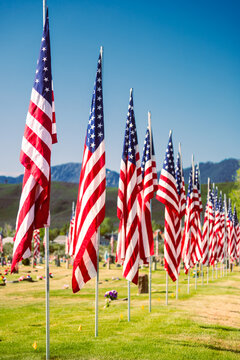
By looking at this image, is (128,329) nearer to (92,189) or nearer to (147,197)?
(147,197)

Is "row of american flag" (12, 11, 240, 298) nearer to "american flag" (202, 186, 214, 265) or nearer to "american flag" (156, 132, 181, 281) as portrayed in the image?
"american flag" (156, 132, 181, 281)

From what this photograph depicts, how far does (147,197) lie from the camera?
15.0 m

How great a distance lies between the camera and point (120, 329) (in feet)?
41.8

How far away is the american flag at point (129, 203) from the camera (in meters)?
13.1

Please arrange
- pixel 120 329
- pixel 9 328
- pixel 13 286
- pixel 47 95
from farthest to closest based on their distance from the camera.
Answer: pixel 13 286, pixel 9 328, pixel 120 329, pixel 47 95

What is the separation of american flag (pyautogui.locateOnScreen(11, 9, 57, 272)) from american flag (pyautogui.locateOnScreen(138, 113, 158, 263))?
628cm

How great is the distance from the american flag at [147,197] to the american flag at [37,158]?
6.28 metres

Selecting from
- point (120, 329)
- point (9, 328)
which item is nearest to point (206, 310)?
point (120, 329)

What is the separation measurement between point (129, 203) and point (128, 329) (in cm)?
370

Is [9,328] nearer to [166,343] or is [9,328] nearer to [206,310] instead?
[166,343]

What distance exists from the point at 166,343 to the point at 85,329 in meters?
3.02

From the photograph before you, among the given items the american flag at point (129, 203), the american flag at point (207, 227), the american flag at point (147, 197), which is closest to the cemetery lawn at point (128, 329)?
the american flag at point (129, 203)

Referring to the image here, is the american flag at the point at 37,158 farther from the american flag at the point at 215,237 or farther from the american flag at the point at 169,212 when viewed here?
the american flag at the point at 215,237

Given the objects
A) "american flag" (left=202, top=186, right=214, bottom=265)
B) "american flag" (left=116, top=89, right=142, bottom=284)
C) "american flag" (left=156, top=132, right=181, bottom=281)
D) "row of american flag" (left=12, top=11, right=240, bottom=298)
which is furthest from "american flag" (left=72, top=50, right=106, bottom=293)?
"american flag" (left=202, top=186, right=214, bottom=265)
